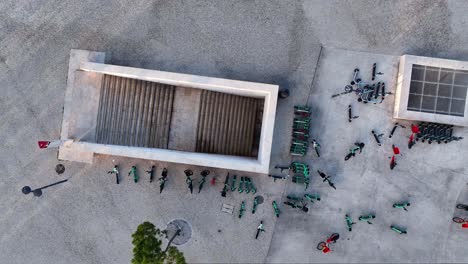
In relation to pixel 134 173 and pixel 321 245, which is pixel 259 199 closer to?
pixel 321 245

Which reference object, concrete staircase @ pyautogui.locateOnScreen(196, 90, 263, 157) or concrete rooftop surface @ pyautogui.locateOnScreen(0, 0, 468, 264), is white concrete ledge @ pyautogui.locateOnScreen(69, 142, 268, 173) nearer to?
concrete rooftop surface @ pyautogui.locateOnScreen(0, 0, 468, 264)

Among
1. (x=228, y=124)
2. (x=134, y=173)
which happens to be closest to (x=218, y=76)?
(x=228, y=124)

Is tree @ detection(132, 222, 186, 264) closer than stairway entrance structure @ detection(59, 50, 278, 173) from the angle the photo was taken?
Yes

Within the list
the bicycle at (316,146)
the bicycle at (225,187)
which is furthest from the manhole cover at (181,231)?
the bicycle at (316,146)

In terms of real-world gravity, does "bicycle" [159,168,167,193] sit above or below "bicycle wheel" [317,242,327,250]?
above

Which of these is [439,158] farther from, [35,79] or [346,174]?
[35,79]

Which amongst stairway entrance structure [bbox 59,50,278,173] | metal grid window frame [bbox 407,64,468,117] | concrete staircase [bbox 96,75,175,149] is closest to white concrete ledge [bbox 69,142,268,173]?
stairway entrance structure [bbox 59,50,278,173]

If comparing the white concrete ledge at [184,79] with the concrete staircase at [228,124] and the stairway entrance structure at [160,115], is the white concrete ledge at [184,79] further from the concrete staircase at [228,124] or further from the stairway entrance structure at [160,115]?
the concrete staircase at [228,124]
